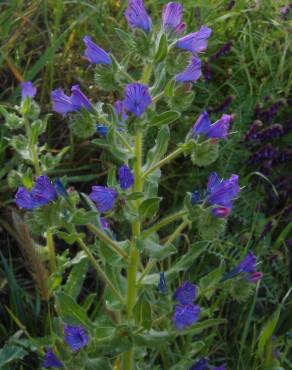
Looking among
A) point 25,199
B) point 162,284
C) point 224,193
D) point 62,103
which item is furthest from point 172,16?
point 162,284

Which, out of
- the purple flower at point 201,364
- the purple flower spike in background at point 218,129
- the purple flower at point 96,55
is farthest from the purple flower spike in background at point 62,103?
the purple flower at point 201,364

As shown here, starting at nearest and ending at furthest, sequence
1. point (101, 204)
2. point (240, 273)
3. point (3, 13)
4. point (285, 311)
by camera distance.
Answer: point (101, 204) → point (240, 273) → point (285, 311) → point (3, 13)

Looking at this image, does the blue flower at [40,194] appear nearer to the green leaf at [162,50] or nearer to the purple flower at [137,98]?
the purple flower at [137,98]

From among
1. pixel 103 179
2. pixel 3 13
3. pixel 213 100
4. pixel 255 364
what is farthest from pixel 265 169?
pixel 3 13

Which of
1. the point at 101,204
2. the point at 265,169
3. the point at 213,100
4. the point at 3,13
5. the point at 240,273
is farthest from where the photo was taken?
the point at 3,13

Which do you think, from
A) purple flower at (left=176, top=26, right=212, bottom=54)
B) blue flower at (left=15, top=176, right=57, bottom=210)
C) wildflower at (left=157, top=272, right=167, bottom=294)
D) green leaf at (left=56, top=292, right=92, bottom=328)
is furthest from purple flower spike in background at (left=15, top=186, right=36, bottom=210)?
purple flower at (left=176, top=26, right=212, bottom=54)

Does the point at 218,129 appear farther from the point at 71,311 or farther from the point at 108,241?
the point at 71,311

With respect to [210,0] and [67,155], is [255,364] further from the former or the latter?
[210,0]
